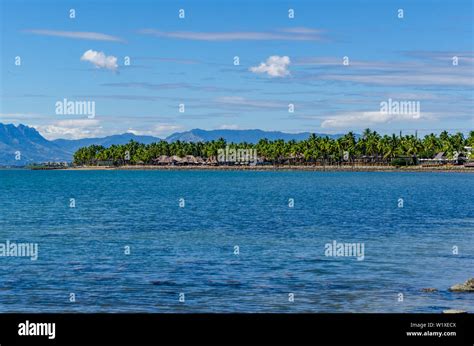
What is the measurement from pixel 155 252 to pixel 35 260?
315 inches

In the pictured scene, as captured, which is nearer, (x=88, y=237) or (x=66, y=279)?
(x=66, y=279)

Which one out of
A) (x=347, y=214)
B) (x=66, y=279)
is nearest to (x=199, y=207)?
(x=347, y=214)

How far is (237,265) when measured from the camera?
42188 millimetres

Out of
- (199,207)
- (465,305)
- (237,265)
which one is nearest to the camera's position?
(465,305)

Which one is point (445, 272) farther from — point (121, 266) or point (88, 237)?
point (88, 237)

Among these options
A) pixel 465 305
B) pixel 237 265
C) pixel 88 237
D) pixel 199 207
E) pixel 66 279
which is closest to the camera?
pixel 465 305
